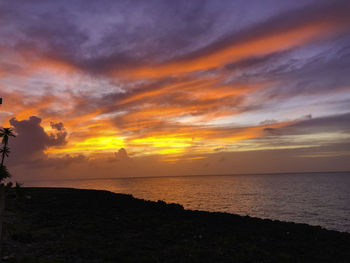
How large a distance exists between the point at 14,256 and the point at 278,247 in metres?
17.5

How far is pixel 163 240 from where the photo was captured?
67.0 ft

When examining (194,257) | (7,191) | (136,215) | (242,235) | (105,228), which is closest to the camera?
(7,191)

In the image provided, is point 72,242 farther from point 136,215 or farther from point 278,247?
point 278,247

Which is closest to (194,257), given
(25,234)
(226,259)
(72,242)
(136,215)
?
(226,259)

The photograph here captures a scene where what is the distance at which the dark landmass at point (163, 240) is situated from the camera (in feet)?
54.4

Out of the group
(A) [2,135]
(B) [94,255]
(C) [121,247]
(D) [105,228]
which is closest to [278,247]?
(C) [121,247]

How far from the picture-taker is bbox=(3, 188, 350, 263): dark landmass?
1658 cm

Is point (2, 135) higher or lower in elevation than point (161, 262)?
higher

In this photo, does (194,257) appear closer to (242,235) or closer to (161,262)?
(161,262)

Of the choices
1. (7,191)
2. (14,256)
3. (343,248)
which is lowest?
(343,248)

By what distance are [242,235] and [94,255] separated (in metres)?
12.5

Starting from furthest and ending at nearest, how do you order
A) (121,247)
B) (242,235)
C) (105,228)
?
(105,228)
(242,235)
(121,247)

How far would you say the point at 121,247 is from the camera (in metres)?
18.5

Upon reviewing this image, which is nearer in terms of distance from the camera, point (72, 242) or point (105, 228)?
point (72, 242)
